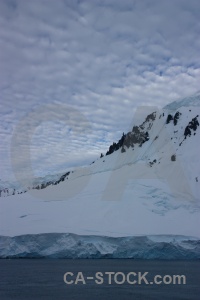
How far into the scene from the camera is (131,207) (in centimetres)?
5266

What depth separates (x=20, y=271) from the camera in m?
34.6

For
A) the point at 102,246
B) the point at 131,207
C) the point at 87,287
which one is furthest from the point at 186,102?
the point at 87,287

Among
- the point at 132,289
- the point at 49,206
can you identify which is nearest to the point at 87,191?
the point at 49,206

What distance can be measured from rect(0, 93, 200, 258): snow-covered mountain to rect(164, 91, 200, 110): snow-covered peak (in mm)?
442

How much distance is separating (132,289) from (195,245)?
2121 cm

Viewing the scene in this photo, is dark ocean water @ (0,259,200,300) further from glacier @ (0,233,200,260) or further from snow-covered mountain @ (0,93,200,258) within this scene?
snow-covered mountain @ (0,93,200,258)

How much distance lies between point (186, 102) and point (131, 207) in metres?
36.1

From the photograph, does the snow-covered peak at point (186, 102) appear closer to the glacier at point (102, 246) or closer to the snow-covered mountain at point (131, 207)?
the snow-covered mountain at point (131, 207)

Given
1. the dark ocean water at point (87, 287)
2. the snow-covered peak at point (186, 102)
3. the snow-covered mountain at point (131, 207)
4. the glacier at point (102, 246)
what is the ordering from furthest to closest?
the snow-covered peak at point (186, 102), the snow-covered mountain at point (131, 207), the glacier at point (102, 246), the dark ocean water at point (87, 287)

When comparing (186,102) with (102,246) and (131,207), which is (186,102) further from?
(102,246)

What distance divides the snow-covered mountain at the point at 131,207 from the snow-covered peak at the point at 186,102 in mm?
442

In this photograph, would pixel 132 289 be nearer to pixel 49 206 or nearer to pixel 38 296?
pixel 38 296

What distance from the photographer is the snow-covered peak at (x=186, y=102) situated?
3075 inches

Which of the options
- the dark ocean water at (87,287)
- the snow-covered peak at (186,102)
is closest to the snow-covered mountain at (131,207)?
the snow-covered peak at (186,102)
